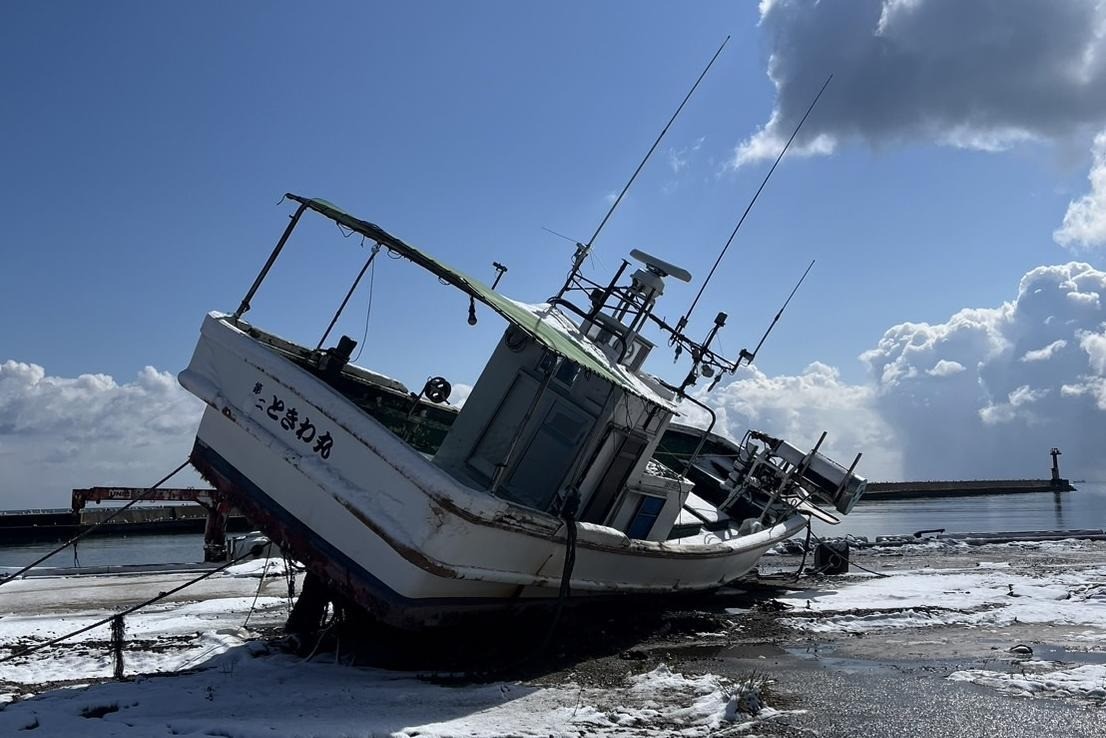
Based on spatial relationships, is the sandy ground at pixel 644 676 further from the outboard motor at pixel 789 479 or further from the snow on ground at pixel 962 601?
the outboard motor at pixel 789 479

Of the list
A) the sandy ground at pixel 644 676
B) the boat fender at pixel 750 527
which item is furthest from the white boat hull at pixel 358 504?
the boat fender at pixel 750 527

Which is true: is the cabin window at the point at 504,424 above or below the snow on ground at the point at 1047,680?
above

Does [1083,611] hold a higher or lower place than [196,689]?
higher

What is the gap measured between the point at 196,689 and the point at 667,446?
11.7 metres

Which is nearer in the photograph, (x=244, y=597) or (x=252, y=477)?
(x=252, y=477)

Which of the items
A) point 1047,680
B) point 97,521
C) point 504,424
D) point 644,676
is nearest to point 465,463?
point 504,424

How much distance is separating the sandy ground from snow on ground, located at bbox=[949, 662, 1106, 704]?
2 cm

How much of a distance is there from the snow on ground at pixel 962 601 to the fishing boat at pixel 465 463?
4.82 feet

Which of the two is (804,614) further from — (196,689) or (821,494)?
(196,689)

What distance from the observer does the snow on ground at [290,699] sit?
5551mm

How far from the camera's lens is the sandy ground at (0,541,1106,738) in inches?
224

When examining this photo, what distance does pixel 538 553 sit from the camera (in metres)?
7.68

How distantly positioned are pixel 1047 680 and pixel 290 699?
17.8 ft

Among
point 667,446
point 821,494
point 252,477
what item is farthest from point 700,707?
A: point 667,446
